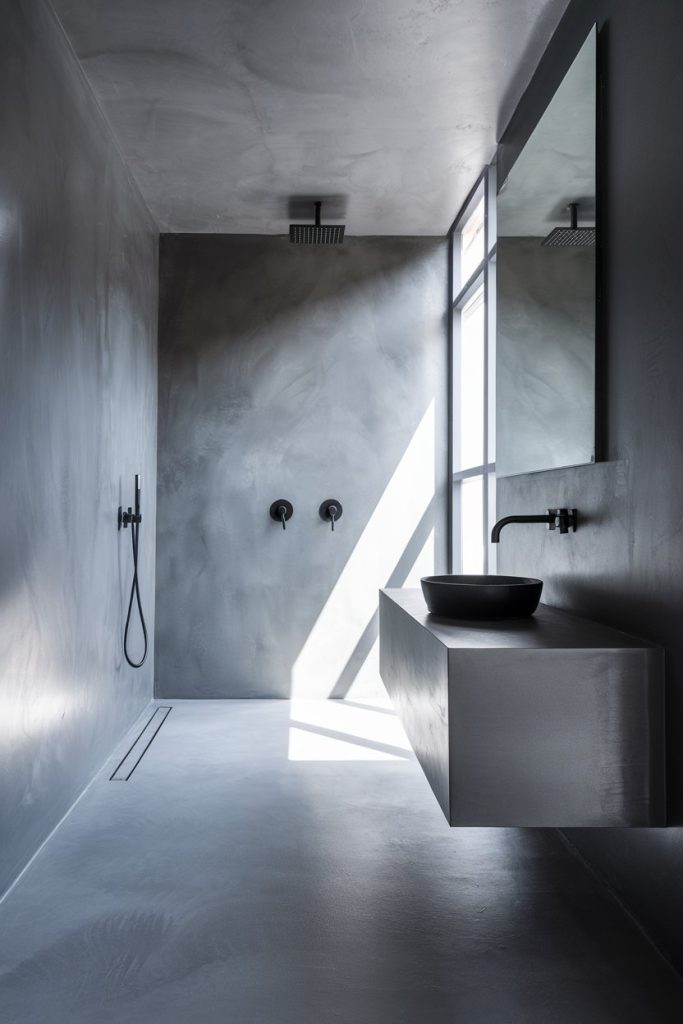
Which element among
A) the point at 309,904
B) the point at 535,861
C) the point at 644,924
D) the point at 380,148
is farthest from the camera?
the point at 380,148

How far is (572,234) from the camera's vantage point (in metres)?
2.40

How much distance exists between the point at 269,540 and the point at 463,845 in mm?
2361

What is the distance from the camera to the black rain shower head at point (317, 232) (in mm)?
4102

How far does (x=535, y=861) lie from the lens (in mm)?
2381

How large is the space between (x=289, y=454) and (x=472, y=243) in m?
1.57

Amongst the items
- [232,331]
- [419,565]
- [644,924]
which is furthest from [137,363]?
[644,924]

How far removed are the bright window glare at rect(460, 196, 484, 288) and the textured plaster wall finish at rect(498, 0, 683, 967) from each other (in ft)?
4.88

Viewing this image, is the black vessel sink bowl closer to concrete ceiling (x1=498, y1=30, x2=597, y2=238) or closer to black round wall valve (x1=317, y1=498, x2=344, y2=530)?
concrete ceiling (x1=498, y1=30, x2=597, y2=238)

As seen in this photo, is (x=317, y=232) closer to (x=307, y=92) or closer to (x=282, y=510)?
(x=307, y=92)

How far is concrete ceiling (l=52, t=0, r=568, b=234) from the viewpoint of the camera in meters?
2.59

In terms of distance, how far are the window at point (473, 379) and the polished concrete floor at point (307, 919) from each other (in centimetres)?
155

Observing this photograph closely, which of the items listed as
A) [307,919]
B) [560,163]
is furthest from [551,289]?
[307,919]

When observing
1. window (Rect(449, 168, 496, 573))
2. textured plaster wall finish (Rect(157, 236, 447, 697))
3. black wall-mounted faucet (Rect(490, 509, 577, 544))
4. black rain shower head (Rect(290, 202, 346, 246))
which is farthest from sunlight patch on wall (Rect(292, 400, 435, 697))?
black wall-mounted faucet (Rect(490, 509, 577, 544))

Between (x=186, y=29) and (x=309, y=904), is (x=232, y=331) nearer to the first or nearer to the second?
(x=186, y=29)
